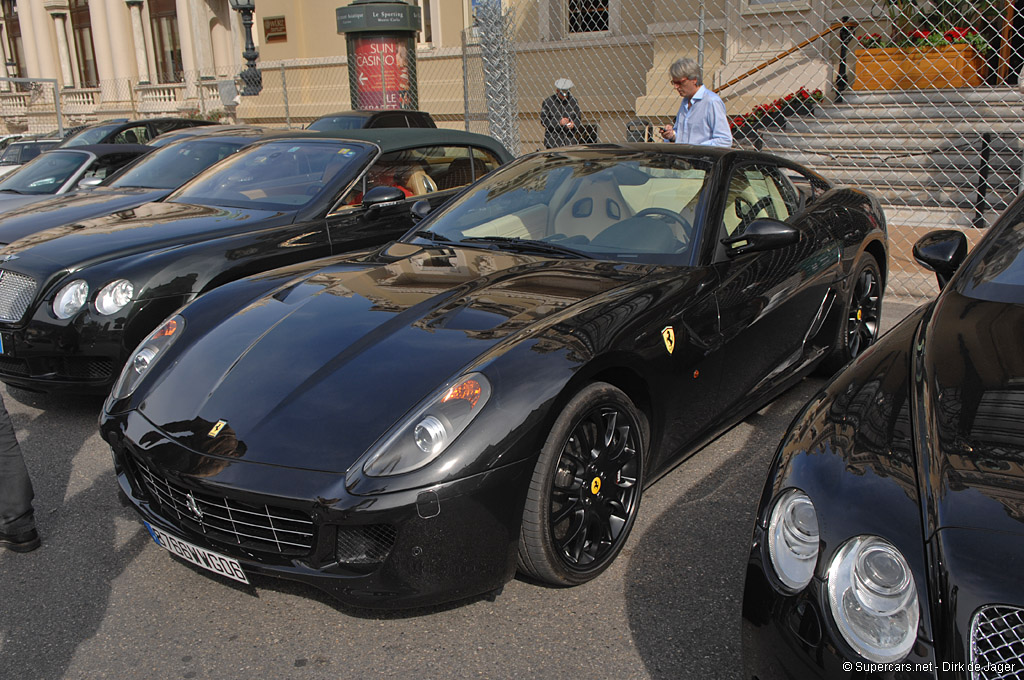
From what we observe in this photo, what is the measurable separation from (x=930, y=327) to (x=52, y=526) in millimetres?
3345

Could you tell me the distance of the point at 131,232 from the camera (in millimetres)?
4906

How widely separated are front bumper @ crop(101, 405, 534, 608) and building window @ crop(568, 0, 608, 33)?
44.1 ft

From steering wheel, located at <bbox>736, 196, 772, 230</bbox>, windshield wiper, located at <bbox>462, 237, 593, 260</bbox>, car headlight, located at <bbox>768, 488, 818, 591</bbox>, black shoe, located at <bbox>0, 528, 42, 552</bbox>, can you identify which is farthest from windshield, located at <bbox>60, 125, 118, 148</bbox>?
car headlight, located at <bbox>768, 488, 818, 591</bbox>

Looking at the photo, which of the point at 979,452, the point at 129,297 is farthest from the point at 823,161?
the point at 979,452

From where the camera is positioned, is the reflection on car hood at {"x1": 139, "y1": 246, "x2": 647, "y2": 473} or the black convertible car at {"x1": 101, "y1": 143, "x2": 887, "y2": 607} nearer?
the black convertible car at {"x1": 101, "y1": 143, "x2": 887, "y2": 607}

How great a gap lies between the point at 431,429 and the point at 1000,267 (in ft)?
6.29

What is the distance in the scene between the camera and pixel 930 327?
2.55 m

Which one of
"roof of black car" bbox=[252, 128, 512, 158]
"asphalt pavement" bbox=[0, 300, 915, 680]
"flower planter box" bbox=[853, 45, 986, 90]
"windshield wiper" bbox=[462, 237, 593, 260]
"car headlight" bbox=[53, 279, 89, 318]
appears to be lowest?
"asphalt pavement" bbox=[0, 300, 915, 680]

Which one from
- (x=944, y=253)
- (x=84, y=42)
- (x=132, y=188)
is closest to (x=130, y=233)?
(x=132, y=188)

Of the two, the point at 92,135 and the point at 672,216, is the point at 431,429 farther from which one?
the point at 92,135

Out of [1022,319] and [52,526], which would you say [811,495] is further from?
[52,526]

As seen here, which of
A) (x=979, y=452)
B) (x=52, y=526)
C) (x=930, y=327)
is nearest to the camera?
(x=979, y=452)

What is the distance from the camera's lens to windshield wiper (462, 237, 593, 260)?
3.70m

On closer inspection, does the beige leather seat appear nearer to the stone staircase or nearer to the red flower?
the stone staircase
